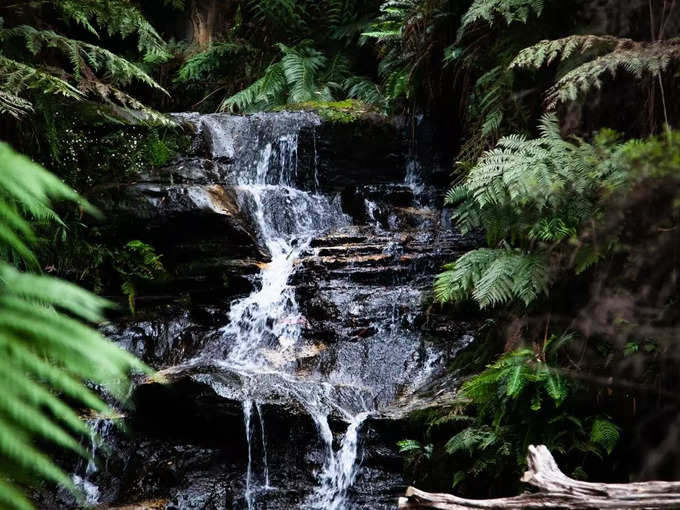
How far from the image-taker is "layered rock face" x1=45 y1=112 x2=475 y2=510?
392cm

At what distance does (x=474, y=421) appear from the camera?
10.7ft

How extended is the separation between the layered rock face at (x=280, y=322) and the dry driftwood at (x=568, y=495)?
4.57 ft

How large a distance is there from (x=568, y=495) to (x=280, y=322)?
375 centimetres

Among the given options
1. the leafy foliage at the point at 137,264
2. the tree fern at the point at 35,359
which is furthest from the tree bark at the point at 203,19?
the tree fern at the point at 35,359

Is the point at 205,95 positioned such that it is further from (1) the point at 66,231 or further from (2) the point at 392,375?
(2) the point at 392,375

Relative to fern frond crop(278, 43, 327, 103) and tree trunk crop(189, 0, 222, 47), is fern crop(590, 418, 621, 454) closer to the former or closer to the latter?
fern frond crop(278, 43, 327, 103)

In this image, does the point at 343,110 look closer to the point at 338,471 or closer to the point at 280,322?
the point at 280,322

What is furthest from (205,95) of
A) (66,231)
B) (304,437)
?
(304,437)

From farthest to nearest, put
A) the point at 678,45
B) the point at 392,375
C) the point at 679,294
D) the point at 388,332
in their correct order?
the point at 388,332, the point at 392,375, the point at 678,45, the point at 679,294

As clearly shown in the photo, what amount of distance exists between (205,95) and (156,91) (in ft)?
3.19

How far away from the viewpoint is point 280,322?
5.39 m

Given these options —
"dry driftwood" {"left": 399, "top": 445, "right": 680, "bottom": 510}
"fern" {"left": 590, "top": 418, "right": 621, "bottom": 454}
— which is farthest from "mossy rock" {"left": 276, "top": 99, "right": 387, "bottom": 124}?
"dry driftwood" {"left": 399, "top": 445, "right": 680, "bottom": 510}

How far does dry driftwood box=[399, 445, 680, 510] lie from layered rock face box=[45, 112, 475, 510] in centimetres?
139

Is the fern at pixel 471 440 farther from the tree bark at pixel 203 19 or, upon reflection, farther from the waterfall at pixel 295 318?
the tree bark at pixel 203 19
